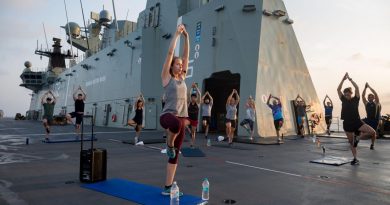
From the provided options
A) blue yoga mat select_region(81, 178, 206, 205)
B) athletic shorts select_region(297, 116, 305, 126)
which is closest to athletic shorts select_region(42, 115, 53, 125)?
blue yoga mat select_region(81, 178, 206, 205)

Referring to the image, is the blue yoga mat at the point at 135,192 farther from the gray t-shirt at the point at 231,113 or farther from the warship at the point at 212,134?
the gray t-shirt at the point at 231,113

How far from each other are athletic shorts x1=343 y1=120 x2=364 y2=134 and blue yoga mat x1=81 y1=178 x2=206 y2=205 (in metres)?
5.10

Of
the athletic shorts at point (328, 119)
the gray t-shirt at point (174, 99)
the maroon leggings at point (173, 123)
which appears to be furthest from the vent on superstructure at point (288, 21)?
the maroon leggings at point (173, 123)

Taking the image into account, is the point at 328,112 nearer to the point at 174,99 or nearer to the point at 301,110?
the point at 301,110

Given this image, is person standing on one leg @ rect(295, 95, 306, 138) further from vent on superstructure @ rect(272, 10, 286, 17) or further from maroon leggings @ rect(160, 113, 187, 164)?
maroon leggings @ rect(160, 113, 187, 164)

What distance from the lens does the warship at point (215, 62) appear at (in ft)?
51.6

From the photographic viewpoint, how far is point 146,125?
22.2 metres

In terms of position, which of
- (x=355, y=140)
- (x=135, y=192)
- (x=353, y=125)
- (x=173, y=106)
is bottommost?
(x=135, y=192)

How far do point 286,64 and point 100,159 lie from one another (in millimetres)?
13941

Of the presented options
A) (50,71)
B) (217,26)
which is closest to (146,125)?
(217,26)

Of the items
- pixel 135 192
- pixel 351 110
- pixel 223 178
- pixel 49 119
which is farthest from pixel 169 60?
pixel 49 119

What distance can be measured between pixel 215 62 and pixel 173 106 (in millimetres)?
13211

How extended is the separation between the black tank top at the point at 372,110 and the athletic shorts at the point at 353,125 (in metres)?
5.06

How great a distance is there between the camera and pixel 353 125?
7.60 m
